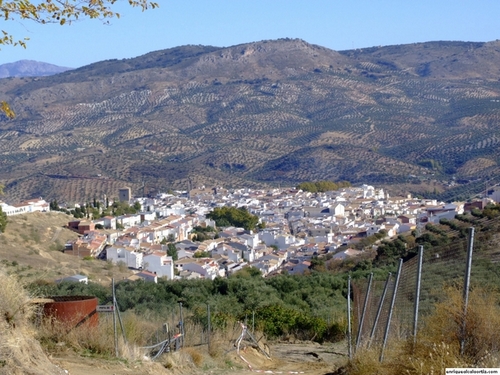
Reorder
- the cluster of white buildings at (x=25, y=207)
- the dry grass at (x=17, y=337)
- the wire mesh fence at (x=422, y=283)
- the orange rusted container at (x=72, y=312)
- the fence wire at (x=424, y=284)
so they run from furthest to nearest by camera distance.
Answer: the cluster of white buildings at (x=25, y=207) → the orange rusted container at (x=72, y=312) → the fence wire at (x=424, y=284) → the wire mesh fence at (x=422, y=283) → the dry grass at (x=17, y=337)

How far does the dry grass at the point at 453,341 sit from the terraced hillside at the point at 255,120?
65.2 metres

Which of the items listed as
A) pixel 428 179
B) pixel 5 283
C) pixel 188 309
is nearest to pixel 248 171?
pixel 428 179

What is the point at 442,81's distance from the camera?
141250 mm

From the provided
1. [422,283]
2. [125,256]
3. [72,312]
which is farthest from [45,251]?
[422,283]

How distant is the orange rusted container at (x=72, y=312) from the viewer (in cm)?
880

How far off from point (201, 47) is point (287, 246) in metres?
146

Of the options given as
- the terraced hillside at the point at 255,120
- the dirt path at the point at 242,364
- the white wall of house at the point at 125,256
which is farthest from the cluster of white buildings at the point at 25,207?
the dirt path at the point at 242,364

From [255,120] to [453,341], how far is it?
4391 inches

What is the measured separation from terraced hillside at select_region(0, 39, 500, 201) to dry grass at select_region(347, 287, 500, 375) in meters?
65.2

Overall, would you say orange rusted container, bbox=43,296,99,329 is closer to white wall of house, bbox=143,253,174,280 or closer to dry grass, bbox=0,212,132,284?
dry grass, bbox=0,212,132,284

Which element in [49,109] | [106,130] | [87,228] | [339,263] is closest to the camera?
[339,263]

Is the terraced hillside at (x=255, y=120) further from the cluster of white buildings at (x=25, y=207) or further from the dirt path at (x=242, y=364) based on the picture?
the dirt path at (x=242, y=364)

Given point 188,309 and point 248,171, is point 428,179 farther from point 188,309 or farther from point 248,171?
point 188,309

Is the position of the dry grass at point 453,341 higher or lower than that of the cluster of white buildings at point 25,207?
higher
